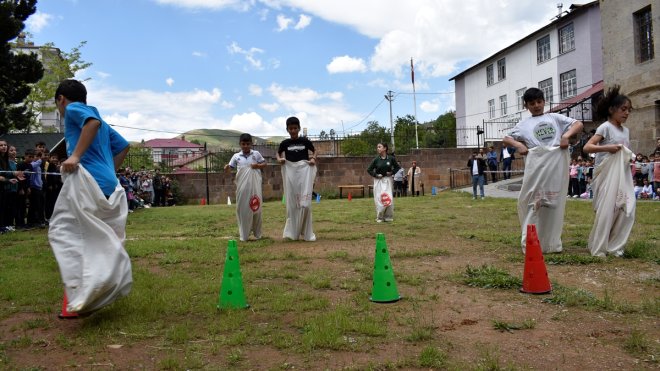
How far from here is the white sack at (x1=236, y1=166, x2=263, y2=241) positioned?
9242 millimetres

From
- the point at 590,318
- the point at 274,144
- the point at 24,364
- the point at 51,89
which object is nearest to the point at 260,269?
the point at 24,364

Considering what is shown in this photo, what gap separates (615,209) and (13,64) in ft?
64.0

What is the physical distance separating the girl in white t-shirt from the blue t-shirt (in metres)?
5.71

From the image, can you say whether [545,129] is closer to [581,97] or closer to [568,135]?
[568,135]

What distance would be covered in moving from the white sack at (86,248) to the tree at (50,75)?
36.7 meters

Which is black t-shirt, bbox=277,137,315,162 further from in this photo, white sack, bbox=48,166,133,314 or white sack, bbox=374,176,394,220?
white sack, bbox=48,166,133,314

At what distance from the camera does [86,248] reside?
167 inches

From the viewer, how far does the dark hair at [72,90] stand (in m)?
4.65

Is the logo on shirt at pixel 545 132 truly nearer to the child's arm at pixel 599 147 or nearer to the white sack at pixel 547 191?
the white sack at pixel 547 191

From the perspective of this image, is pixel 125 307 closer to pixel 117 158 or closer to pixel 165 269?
pixel 117 158

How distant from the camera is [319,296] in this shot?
194 inches

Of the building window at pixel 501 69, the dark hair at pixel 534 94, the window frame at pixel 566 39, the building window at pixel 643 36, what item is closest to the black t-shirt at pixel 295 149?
the dark hair at pixel 534 94

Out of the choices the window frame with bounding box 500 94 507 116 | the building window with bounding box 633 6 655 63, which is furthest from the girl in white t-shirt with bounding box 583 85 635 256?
the window frame with bounding box 500 94 507 116

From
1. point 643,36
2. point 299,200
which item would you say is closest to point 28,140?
point 299,200
